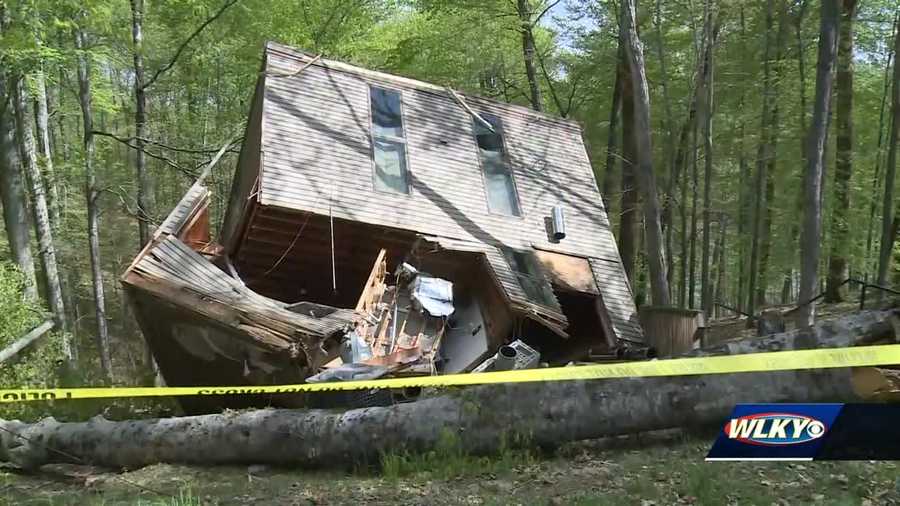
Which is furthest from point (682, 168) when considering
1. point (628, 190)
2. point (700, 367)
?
point (700, 367)

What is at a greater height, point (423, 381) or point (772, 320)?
point (423, 381)

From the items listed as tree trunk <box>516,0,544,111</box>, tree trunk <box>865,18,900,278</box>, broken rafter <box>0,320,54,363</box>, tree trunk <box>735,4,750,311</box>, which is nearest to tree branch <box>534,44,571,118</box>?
tree trunk <box>516,0,544,111</box>

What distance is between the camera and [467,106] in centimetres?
1377

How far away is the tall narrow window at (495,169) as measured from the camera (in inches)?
503

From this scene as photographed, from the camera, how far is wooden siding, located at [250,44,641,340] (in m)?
11.1

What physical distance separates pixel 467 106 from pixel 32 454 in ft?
31.9

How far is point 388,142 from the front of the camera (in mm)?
12391

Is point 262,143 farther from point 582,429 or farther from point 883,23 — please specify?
point 883,23

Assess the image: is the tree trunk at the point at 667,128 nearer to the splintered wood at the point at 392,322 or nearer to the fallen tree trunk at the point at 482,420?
the splintered wood at the point at 392,322

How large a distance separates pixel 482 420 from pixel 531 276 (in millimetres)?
5784

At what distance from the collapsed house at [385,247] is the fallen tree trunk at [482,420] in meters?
1.81

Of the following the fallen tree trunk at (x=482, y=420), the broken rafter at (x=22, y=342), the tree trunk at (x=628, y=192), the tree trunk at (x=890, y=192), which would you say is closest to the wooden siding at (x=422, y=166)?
the broken rafter at (x=22, y=342)

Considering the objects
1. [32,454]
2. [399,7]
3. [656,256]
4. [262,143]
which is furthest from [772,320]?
[399,7]

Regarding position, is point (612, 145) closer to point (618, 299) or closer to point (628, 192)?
A: point (628, 192)
